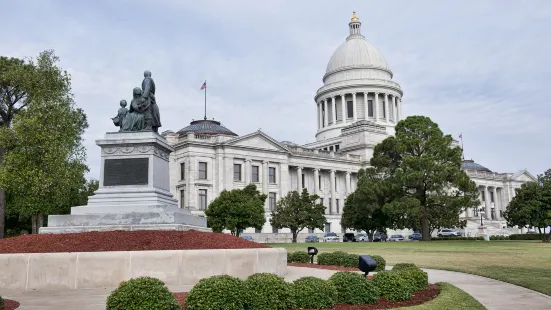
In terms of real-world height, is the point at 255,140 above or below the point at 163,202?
above

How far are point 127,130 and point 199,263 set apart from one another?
324 inches

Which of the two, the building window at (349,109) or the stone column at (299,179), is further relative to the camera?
the building window at (349,109)

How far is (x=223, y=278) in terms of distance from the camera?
11.1 metres

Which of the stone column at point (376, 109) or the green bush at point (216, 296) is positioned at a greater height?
the stone column at point (376, 109)

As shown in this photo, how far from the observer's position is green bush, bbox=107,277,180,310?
9.98 m

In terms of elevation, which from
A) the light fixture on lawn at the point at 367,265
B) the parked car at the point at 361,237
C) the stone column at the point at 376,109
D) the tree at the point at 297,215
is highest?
the stone column at the point at 376,109

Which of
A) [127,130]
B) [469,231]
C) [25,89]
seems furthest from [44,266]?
[469,231]

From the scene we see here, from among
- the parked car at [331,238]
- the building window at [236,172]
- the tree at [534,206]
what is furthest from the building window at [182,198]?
the tree at [534,206]

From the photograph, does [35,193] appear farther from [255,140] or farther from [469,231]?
[469,231]

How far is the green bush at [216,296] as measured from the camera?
1038cm

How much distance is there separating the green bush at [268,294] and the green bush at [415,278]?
3922 millimetres

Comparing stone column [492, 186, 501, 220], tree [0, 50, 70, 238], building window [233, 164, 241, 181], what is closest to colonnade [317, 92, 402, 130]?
stone column [492, 186, 501, 220]

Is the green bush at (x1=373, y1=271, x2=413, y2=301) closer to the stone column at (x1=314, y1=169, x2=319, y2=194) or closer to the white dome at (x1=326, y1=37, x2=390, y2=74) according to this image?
the stone column at (x1=314, y1=169, x2=319, y2=194)

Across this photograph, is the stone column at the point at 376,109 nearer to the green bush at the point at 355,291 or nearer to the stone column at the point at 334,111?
the stone column at the point at 334,111
